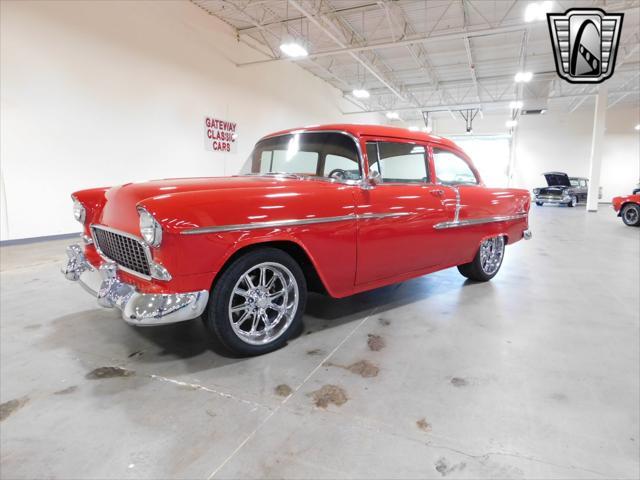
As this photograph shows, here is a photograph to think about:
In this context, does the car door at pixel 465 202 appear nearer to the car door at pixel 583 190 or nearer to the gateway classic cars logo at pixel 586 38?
the gateway classic cars logo at pixel 586 38

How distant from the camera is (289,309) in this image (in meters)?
2.47

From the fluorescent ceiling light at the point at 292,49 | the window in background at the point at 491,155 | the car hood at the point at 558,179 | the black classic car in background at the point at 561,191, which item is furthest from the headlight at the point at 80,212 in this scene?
the window in background at the point at 491,155

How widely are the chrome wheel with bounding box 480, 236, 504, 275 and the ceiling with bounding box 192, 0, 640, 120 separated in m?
6.01

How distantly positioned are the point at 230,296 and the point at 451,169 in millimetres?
2494

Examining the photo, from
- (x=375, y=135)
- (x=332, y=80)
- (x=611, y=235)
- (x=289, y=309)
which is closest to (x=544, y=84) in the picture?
(x=332, y=80)

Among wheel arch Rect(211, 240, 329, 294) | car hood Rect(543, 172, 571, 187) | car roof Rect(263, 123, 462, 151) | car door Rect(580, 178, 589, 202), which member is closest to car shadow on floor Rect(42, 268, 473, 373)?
wheel arch Rect(211, 240, 329, 294)

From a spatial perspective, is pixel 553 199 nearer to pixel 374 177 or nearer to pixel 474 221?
pixel 474 221

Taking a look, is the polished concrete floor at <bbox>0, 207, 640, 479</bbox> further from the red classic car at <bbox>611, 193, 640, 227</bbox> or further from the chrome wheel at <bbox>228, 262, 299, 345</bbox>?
the red classic car at <bbox>611, 193, 640, 227</bbox>

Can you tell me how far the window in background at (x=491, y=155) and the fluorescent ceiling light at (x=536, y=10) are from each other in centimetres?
1560

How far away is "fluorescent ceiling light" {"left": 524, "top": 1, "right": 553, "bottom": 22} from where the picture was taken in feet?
22.3

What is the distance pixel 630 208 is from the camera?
9.68 meters

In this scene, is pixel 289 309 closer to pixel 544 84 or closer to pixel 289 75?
pixel 289 75

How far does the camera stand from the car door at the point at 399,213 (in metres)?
2.71

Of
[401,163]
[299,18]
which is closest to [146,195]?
[401,163]
